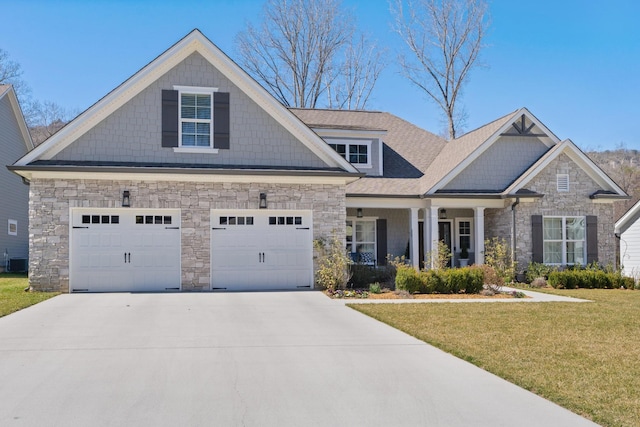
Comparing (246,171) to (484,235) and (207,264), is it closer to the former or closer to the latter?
(207,264)

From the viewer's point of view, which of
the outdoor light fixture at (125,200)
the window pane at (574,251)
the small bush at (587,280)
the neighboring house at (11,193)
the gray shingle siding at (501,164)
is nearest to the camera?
the outdoor light fixture at (125,200)

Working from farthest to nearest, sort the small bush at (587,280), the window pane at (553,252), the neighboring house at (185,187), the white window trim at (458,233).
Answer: the white window trim at (458,233), the window pane at (553,252), the small bush at (587,280), the neighboring house at (185,187)

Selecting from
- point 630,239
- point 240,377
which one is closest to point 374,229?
point 630,239

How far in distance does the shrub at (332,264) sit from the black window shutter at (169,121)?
489cm

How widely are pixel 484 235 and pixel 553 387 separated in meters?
16.2

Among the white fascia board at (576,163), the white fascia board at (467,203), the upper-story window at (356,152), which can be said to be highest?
the upper-story window at (356,152)

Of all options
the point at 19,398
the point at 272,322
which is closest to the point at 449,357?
the point at 272,322

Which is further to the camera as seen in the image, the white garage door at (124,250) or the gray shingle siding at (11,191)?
the gray shingle siding at (11,191)

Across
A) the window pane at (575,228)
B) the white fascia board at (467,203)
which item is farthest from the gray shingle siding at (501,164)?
the window pane at (575,228)

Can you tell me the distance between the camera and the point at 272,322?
11.2 m

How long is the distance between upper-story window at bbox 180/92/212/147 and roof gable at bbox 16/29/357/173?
949mm

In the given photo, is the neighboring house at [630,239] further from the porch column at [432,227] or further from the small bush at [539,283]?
the porch column at [432,227]

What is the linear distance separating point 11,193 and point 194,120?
1369 cm

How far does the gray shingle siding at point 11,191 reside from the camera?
25.4m
